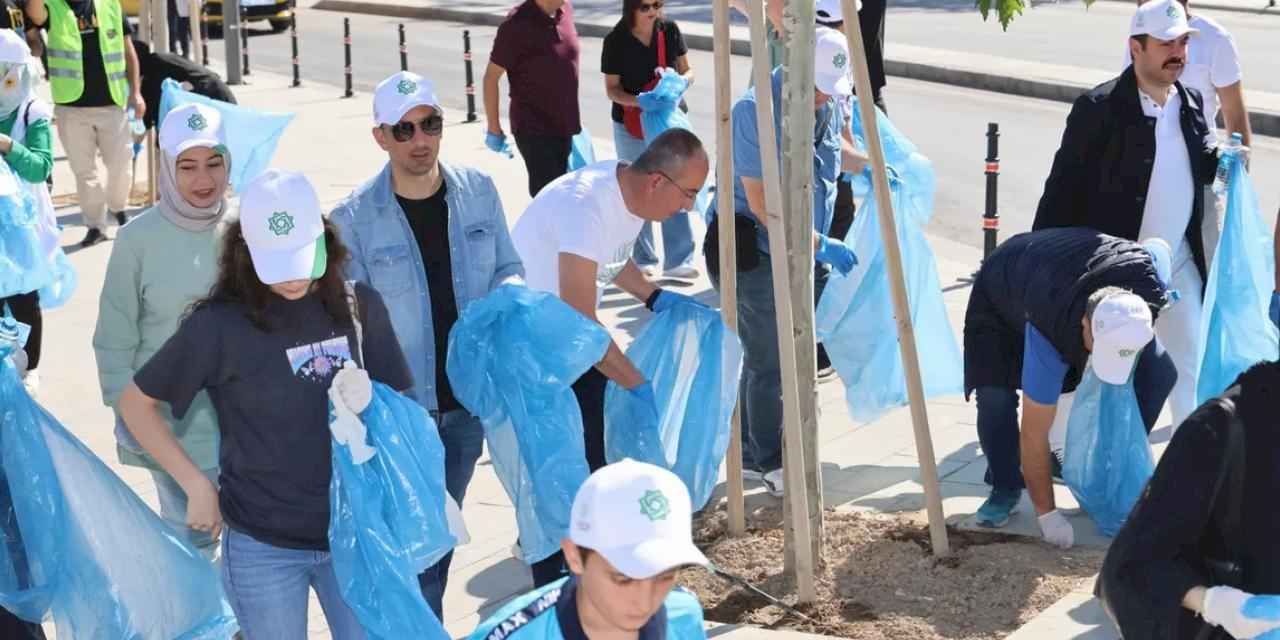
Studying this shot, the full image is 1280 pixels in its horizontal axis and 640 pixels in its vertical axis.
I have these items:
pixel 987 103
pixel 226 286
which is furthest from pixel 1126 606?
pixel 987 103

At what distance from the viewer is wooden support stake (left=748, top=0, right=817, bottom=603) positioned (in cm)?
596

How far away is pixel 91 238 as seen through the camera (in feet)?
41.4

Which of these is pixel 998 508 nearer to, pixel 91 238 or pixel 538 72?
pixel 538 72

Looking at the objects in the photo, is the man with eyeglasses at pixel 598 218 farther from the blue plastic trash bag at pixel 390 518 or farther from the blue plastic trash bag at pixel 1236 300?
the blue plastic trash bag at pixel 1236 300

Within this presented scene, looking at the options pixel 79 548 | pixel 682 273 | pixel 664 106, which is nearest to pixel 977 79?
pixel 682 273

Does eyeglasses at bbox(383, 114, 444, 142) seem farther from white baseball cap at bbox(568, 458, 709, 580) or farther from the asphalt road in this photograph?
the asphalt road

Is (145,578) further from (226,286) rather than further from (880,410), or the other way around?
(880,410)

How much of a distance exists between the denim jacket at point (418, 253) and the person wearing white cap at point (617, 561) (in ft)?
7.58

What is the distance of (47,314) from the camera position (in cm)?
1082

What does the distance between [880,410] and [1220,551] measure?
4423 millimetres

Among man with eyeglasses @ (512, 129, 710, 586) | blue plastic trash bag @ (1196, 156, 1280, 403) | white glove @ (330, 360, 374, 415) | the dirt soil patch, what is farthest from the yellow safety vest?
white glove @ (330, 360, 374, 415)

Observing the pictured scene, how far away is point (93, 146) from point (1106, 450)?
7731 millimetres

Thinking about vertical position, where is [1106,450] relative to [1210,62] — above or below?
below

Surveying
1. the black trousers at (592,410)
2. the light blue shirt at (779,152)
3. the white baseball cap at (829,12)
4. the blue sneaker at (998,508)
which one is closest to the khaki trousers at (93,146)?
the white baseball cap at (829,12)
